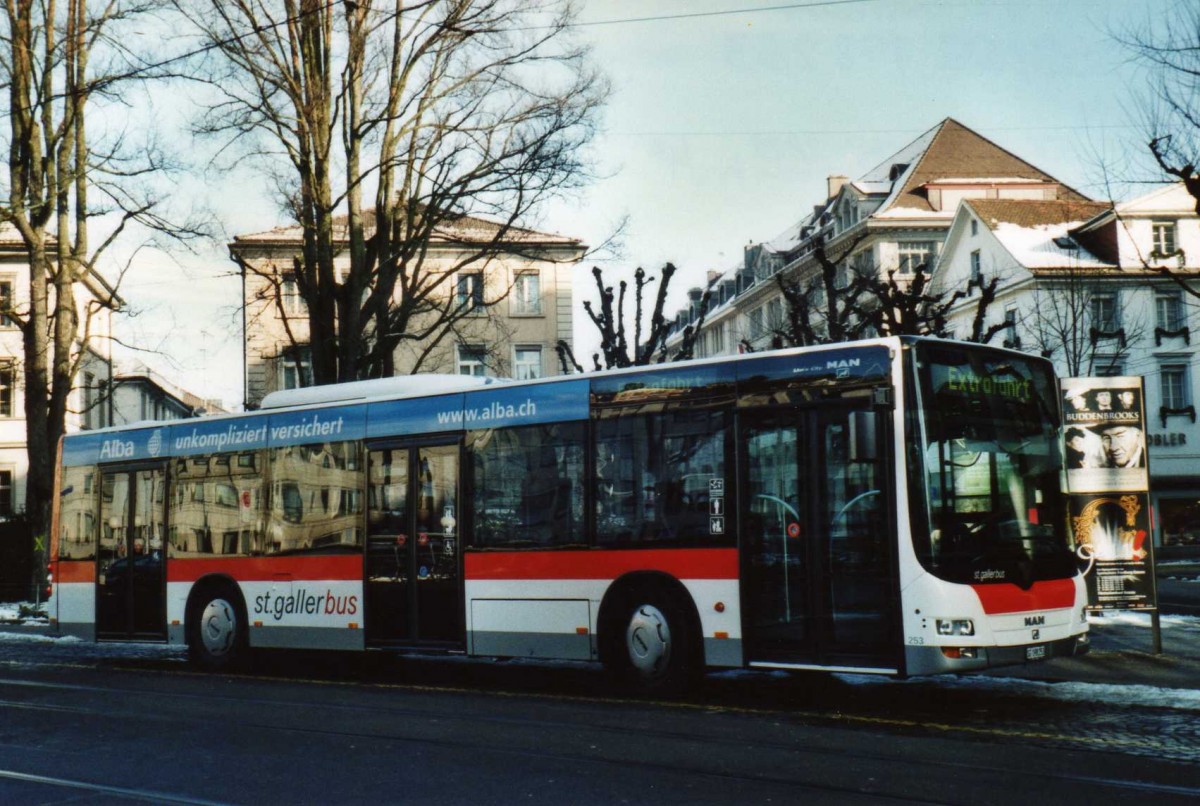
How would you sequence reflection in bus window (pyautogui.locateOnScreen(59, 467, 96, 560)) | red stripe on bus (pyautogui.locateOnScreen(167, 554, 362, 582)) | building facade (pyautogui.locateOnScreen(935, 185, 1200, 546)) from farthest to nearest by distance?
1. building facade (pyautogui.locateOnScreen(935, 185, 1200, 546))
2. reflection in bus window (pyautogui.locateOnScreen(59, 467, 96, 560))
3. red stripe on bus (pyautogui.locateOnScreen(167, 554, 362, 582))

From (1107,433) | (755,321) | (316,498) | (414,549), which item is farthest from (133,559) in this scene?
(755,321)

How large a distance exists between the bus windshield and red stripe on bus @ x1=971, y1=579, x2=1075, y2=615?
61 mm

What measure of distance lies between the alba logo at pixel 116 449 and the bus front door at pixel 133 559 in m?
0.20

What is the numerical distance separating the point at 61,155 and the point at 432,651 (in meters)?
19.6

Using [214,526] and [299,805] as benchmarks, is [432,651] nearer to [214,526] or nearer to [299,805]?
[214,526]

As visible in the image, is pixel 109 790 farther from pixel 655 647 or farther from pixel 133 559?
pixel 133 559

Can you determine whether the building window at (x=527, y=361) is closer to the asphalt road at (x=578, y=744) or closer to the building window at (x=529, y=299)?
the building window at (x=529, y=299)

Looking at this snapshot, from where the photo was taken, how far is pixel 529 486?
1333 centimetres

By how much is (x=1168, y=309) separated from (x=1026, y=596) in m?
47.8

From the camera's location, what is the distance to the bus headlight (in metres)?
10.4

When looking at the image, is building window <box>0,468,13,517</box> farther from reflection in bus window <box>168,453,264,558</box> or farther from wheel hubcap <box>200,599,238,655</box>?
wheel hubcap <box>200,599,238,655</box>

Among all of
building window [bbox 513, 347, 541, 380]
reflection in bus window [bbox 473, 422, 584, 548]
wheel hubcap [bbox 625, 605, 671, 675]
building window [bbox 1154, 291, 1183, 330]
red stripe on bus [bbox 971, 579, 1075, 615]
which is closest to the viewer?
red stripe on bus [bbox 971, 579, 1075, 615]

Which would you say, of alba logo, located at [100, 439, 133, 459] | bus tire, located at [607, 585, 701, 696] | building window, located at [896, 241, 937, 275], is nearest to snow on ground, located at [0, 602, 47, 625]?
alba logo, located at [100, 439, 133, 459]

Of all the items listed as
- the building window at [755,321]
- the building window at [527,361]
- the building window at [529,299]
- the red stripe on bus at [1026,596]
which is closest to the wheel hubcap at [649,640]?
the red stripe on bus at [1026,596]
